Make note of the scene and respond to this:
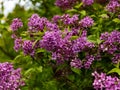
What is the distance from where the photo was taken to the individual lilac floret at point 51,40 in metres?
5.38

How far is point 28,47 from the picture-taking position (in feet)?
18.8

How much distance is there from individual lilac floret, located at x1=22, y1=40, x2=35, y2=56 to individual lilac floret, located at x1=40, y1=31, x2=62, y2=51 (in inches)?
11.7

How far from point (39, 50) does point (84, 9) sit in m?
1.68

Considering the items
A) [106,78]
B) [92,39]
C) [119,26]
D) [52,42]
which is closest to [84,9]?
[119,26]

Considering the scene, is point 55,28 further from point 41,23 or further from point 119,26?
point 119,26

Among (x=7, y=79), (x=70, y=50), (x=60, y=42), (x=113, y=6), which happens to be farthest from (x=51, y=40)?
(x=113, y=6)

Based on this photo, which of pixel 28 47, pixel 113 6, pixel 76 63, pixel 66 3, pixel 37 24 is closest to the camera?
pixel 76 63

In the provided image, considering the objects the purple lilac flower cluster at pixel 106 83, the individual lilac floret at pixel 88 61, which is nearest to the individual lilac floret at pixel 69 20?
the individual lilac floret at pixel 88 61

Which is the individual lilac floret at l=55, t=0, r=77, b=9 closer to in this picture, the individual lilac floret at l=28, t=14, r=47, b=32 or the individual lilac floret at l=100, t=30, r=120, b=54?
the individual lilac floret at l=28, t=14, r=47, b=32

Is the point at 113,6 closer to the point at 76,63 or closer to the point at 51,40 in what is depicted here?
the point at 76,63

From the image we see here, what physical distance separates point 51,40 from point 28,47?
1.50 feet

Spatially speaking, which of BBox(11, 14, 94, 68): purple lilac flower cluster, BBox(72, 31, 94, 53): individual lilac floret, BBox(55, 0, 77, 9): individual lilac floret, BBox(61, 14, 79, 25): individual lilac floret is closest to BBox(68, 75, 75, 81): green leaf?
BBox(11, 14, 94, 68): purple lilac flower cluster

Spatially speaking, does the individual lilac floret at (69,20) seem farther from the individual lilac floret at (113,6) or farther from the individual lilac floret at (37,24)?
the individual lilac floret at (113,6)

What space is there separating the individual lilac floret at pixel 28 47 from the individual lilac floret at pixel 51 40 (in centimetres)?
30
